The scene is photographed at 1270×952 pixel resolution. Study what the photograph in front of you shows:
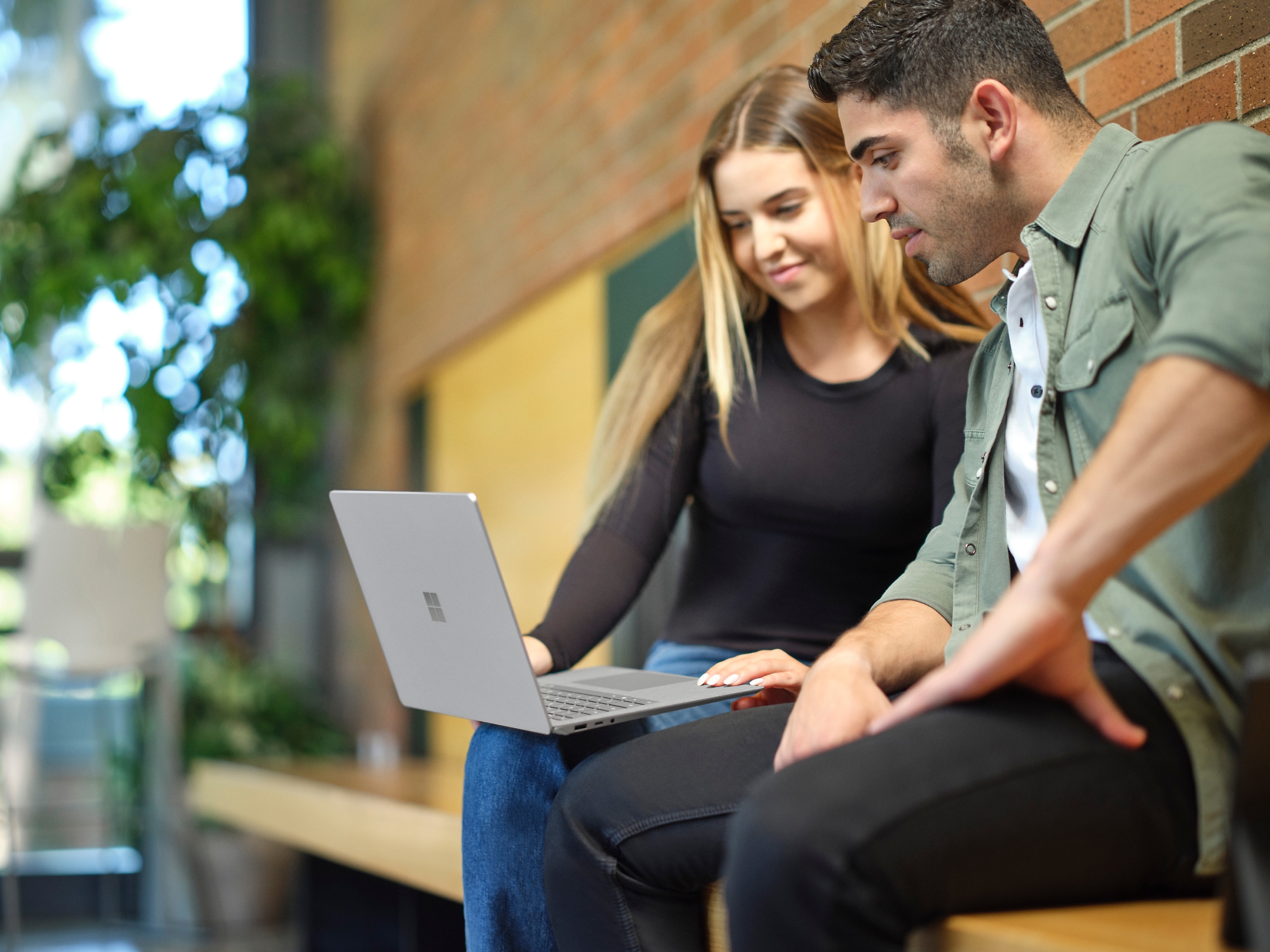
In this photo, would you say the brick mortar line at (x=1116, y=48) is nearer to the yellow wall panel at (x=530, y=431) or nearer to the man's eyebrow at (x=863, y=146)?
the man's eyebrow at (x=863, y=146)

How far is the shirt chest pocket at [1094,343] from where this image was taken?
896mm

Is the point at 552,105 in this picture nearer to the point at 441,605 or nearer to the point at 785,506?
the point at 785,506

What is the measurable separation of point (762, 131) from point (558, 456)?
1621mm

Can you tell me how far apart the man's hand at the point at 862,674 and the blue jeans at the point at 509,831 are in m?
0.30

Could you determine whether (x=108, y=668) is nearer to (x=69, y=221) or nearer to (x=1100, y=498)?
(x=69, y=221)

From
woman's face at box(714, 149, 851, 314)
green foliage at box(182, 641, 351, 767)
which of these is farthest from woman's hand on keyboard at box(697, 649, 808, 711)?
green foliage at box(182, 641, 351, 767)

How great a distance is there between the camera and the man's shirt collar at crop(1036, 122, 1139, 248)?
3.17 ft

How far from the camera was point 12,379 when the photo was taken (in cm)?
433

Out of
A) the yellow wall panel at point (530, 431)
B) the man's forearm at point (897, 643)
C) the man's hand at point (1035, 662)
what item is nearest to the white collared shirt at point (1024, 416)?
the man's forearm at point (897, 643)

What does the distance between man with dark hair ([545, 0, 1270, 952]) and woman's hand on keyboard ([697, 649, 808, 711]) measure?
116 mm

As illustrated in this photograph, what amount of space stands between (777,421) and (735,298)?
0.19 meters

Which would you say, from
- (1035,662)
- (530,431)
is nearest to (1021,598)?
(1035,662)

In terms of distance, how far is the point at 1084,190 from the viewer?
98 cm

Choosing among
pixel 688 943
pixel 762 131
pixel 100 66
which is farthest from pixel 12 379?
pixel 688 943
